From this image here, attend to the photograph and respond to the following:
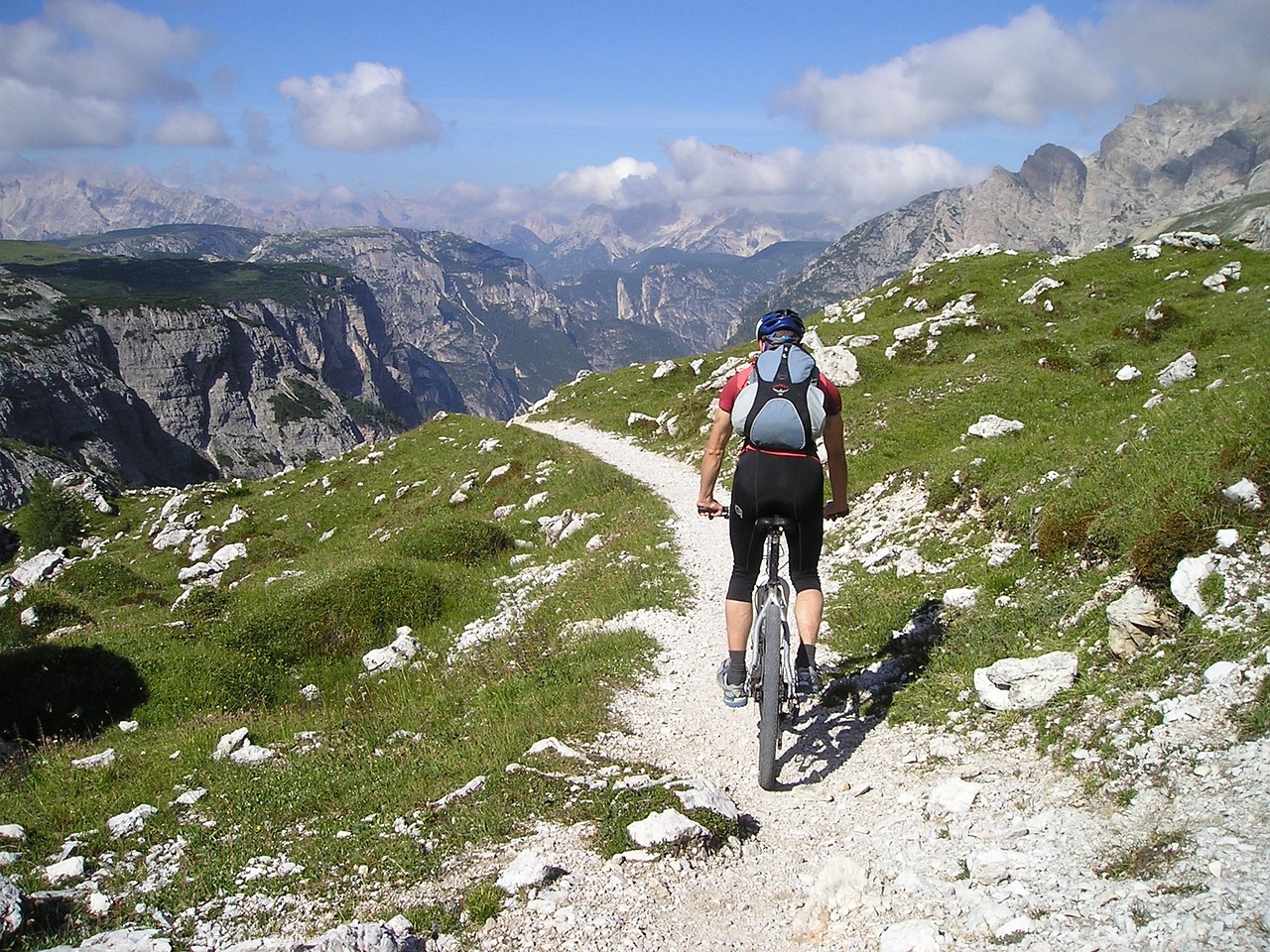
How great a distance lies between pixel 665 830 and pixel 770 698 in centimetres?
165

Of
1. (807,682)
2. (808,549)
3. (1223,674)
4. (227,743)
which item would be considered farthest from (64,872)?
(1223,674)

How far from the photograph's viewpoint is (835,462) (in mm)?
7941

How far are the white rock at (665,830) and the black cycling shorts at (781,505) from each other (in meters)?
2.42

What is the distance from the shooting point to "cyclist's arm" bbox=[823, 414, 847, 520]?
746 centimetres

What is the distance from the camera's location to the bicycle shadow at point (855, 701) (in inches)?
317

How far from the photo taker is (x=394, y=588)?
1617 cm

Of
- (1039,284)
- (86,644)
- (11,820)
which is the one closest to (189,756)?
(11,820)

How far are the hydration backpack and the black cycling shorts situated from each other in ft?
0.58

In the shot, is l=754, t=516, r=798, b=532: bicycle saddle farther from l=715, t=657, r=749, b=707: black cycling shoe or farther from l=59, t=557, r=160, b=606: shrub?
l=59, t=557, r=160, b=606: shrub

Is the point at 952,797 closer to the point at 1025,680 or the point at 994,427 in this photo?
the point at 1025,680

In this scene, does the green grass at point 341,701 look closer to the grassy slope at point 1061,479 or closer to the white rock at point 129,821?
the white rock at point 129,821

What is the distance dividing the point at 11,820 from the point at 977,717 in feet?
31.8

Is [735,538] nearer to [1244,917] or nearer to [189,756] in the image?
[1244,917]

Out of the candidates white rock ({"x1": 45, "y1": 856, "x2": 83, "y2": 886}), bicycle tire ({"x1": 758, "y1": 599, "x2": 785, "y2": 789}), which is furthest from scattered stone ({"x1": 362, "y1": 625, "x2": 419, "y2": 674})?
bicycle tire ({"x1": 758, "y1": 599, "x2": 785, "y2": 789})
